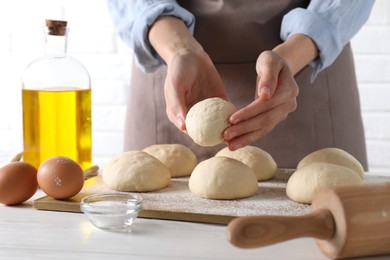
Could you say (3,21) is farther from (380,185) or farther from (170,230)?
(380,185)

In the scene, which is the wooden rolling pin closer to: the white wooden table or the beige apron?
the white wooden table

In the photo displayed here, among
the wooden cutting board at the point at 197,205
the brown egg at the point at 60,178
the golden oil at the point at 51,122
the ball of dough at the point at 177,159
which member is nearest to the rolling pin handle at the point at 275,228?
the wooden cutting board at the point at 197,205

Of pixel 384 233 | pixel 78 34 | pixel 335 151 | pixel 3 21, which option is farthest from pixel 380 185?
pixel 3 21

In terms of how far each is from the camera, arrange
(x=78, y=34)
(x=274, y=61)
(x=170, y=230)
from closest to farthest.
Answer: (x=170, y=230) → (x=274, y=61) → (x=78, y=34)

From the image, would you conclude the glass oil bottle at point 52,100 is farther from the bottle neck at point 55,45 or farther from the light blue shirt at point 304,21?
the light blue shirt at point 304,21

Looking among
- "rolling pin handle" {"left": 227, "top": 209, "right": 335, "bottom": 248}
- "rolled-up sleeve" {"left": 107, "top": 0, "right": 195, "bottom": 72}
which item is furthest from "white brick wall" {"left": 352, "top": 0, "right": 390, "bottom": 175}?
"rolling pin handle" {"left": 227, "top": 209, "right": 335, "bottom": 248}

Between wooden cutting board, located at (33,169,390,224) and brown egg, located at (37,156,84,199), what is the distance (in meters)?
0.02

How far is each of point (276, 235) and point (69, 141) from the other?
26.5 inches

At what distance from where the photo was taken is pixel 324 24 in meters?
1.51

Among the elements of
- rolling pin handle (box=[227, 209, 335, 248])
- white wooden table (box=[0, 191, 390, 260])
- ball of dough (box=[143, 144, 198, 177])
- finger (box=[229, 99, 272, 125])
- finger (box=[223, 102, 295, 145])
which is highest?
finger (box=[229, 99, 272, 125])

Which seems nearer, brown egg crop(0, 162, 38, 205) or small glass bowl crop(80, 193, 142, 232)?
small glass bowl crop(80, 193, 142, 232)

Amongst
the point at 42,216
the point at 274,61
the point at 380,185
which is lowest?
the point at 42,216

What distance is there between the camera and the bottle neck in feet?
4.37

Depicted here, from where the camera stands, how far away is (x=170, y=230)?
3.36ft
